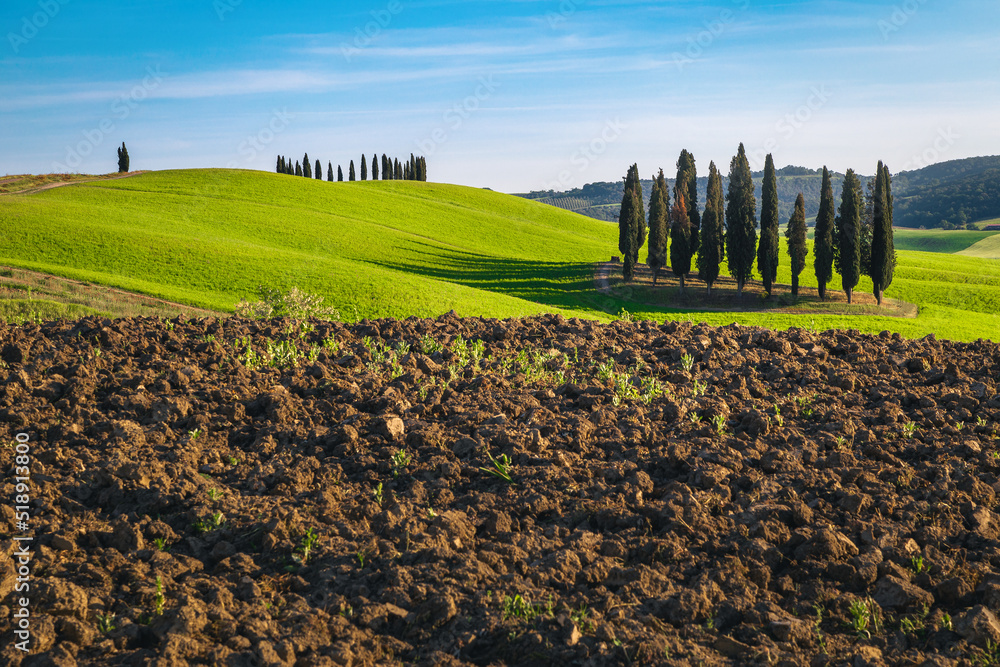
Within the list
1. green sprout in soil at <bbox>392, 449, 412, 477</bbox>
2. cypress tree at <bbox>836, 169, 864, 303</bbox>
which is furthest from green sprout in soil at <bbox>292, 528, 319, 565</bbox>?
cypress tree at <bbox>836, 169, 864, 303</bbox>

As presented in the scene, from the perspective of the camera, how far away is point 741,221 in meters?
53.6

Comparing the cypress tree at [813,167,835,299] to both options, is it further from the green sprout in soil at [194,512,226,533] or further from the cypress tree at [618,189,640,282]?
the green sprout in soil at [194,512,226,533]

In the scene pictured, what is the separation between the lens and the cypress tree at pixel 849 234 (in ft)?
170

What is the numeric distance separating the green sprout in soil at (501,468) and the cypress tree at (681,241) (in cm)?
5045

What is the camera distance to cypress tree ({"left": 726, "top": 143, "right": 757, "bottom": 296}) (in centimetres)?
5316

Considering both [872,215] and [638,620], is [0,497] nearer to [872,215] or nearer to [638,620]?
[638,620]

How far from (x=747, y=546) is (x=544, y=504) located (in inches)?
65.4

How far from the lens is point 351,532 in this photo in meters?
5.38

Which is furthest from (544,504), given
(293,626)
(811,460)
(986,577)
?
(986,577)

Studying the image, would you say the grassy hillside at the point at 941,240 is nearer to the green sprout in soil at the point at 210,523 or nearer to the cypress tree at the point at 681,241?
the cypress tree at the point at 681,241

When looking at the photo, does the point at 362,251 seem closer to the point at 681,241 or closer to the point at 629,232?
the point at 629,232

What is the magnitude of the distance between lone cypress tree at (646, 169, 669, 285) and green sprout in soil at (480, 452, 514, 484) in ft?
176

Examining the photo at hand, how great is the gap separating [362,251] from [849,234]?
1524 inches

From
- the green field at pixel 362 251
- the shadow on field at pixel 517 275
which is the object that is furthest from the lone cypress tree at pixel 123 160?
the shadow on field at pixel 517 275
